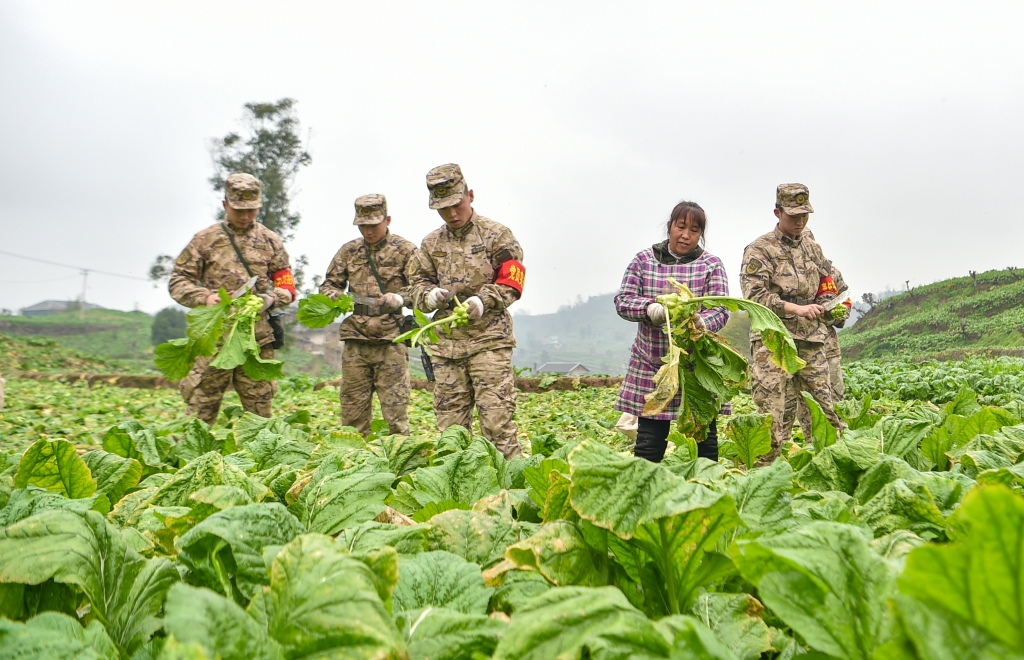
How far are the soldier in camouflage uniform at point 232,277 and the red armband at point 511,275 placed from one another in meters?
1.86

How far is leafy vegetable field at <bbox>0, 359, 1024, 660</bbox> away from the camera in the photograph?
2.01 ft

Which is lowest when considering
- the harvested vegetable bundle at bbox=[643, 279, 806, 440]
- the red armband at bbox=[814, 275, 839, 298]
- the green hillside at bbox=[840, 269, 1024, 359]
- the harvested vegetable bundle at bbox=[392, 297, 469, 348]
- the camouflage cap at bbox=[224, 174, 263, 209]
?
the harvested vegetable bundle at bbox=[643, 279, 806, 440]

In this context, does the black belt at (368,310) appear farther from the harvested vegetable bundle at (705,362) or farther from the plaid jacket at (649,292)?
the harvested vegetable bundle at (705,362)

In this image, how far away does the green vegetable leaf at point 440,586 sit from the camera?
0.87 meters

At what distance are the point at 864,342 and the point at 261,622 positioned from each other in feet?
92.4

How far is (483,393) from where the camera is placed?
505 cm

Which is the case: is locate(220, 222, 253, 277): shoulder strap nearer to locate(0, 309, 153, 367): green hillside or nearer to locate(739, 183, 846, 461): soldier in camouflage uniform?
locate(739, 183, 846, 461): soldier in camouflage uniform

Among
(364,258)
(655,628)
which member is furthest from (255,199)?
(655,628)

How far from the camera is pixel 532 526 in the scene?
3.82 feet

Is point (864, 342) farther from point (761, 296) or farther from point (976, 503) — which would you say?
point (976, 503)

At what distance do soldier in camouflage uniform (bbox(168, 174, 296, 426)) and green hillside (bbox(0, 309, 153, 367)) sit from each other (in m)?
26.5

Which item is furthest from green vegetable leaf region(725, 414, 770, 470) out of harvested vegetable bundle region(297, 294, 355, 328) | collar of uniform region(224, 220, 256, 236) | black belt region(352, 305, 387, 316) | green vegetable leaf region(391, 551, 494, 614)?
collar of uniform region(224, 220, 256, 236)

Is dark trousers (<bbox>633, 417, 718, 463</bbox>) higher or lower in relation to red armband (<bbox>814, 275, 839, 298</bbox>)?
lower

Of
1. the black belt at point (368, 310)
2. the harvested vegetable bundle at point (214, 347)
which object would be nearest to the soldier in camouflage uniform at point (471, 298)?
the black belt at point (368, 310)
